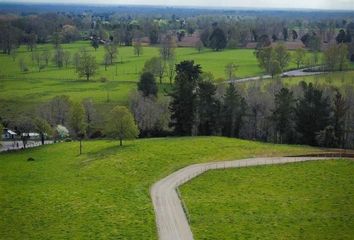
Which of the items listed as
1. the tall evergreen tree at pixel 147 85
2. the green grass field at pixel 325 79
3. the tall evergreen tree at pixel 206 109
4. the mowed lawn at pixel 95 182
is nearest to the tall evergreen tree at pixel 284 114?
the tall evergreen tree at pixel 206 109

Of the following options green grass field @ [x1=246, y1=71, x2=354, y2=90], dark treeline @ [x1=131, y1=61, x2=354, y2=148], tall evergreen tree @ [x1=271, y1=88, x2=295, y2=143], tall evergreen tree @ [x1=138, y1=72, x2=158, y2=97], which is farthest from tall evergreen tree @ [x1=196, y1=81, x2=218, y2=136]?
green grass field @ [x1=246, y1=71, x2=354, y2=90]

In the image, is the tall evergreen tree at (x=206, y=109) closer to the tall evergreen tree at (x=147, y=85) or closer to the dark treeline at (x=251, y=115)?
the dark treeline at (x=251, y=115)

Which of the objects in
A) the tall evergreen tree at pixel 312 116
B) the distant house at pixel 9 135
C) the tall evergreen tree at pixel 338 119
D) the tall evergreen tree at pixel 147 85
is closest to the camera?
the tall evergreen tree at pixel 312 116

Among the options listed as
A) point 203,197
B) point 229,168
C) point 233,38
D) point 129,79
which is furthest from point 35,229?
point 233,38

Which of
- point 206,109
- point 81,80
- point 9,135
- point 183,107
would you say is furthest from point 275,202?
point 81,80

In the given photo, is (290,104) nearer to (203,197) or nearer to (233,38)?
(203,197)

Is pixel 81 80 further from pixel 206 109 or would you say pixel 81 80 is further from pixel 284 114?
pixel 284 114
